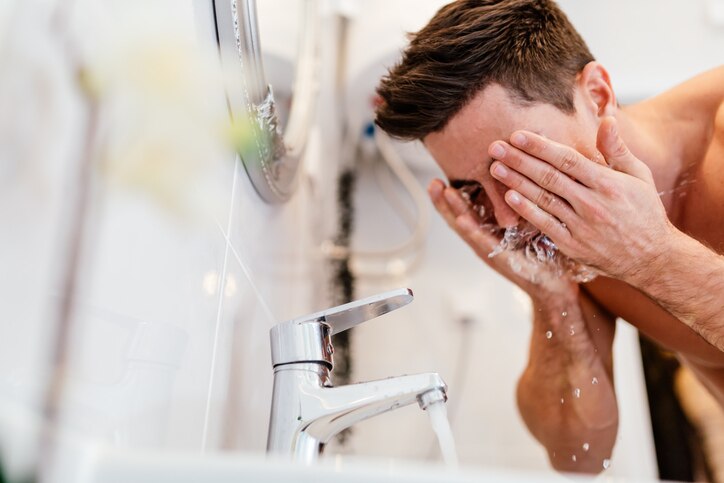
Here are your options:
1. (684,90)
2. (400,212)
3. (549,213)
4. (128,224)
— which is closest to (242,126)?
(128,224)

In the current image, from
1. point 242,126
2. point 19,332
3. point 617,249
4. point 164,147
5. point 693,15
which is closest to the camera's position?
point 19,332

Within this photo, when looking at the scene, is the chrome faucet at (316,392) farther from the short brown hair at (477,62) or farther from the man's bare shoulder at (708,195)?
the man's bare shoulder at (708,195)

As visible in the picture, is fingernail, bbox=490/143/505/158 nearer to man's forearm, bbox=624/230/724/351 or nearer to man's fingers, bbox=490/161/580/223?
man's fingers, bbox=490/161/580/223

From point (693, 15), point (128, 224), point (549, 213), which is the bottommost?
point (128, 224)

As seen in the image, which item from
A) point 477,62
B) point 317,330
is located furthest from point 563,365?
point 317,330

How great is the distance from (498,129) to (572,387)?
443mm

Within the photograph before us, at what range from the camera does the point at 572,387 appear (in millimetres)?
961

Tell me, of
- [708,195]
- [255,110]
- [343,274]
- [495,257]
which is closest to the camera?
[255,110]

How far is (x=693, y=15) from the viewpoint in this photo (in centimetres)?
155

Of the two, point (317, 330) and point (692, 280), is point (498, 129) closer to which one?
point (692, 280)

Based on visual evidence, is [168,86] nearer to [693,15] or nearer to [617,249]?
[617,249]

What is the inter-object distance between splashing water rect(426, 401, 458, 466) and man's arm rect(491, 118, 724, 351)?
0.36m

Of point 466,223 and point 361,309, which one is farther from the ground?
point 466,223

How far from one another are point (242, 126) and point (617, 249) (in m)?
0.44
